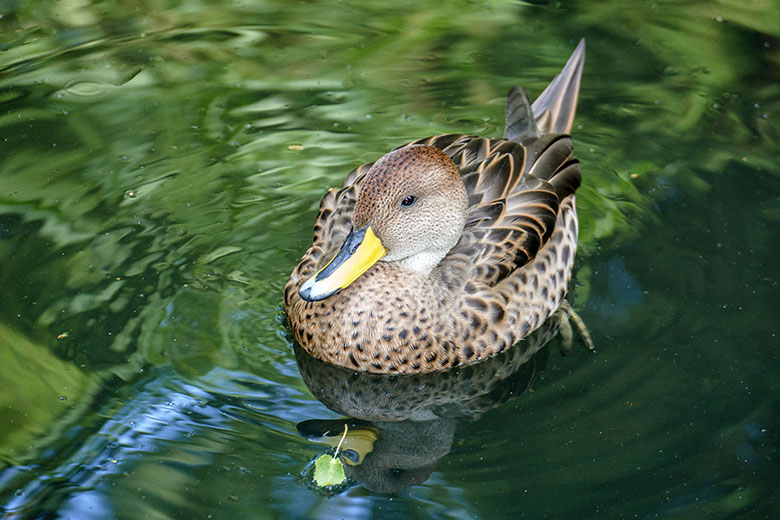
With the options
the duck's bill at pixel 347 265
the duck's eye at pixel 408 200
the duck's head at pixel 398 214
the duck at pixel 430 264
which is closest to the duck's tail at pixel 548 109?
the duck at pixel 430 264

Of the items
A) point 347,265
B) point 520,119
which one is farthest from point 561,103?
point 347,265

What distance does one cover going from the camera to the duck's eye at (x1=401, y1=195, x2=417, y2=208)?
4.73 metres

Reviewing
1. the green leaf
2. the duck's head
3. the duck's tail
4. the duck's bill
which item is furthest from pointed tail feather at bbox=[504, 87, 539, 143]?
the green leaf

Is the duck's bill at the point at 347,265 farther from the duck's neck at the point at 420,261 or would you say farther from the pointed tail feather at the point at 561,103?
the pointed tail feather at the point at 561,103

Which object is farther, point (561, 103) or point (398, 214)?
point (561, 103)

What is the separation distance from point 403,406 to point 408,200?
994 millimetres

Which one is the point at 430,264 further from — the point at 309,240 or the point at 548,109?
the point at 548,109

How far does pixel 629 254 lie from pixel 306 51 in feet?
11.1

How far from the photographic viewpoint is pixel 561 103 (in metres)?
6.34

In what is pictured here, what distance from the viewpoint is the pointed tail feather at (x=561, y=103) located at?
6.25 metres

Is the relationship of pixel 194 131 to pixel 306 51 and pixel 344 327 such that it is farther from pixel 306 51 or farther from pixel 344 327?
pixel 344 327

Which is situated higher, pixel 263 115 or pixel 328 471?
pixel 263 115

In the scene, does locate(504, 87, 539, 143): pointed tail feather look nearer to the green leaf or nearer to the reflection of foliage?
the reflection of foliage

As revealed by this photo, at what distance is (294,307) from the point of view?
16.5 feet
